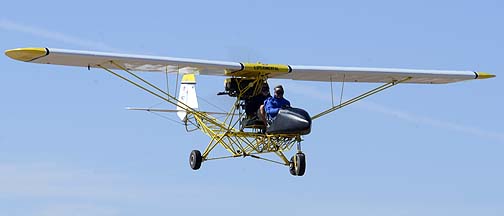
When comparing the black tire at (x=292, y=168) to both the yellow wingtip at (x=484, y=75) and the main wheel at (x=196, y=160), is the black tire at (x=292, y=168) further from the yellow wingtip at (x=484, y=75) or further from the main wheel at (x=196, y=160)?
the yellow wingtip at (x=484, y=75)

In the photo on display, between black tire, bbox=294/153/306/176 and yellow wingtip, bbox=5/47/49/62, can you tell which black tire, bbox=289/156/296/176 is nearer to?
black tire, bbox=294/153/306/176

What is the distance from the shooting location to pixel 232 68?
34.4 m

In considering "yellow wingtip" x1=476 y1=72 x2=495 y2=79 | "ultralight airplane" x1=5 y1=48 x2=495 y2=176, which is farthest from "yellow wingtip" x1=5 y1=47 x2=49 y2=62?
"yellow wingtip" x1=476 y1=72 x2=495 y2=79

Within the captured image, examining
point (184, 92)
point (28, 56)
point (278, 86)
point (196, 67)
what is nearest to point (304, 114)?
point (278, 86)

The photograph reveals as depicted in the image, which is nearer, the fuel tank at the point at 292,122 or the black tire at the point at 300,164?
the fuel tank at the point at 292,122

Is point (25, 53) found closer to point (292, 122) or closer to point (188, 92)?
point (292, 122)

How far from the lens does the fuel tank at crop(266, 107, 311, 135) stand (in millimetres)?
32438

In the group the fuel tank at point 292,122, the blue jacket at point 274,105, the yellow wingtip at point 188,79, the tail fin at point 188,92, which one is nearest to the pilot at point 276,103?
the blue jacket at point 274,105

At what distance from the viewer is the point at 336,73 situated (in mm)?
36531

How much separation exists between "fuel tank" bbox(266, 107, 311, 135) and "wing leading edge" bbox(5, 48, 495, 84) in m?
1.83

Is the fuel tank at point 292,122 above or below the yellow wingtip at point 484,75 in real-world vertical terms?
below

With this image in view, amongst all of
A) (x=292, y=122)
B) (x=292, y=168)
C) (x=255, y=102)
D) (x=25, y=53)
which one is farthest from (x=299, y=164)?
(x=25, y=53)

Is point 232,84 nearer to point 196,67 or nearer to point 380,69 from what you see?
point 196,67

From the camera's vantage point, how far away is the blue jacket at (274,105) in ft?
109
